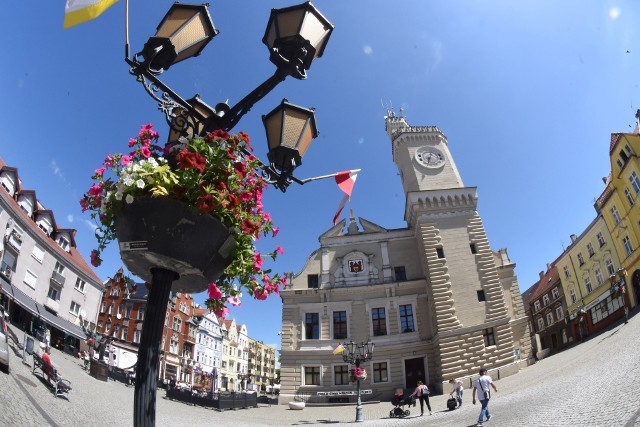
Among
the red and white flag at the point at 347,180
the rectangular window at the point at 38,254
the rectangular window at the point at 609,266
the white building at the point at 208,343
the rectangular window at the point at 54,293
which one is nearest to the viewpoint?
the red and white flag at the point at 347,180

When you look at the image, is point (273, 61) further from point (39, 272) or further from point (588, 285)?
point (588, 285)

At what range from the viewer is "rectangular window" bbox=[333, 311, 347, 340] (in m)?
28.7

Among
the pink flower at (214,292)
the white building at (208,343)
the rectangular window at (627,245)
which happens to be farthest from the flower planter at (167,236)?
the white building at (208,343)

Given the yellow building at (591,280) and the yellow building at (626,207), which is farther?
the yellow building at (591,280)

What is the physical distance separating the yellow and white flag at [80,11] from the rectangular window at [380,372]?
28544 millimetres

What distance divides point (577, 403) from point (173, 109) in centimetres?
1131

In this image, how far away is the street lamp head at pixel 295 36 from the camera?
3.31 m

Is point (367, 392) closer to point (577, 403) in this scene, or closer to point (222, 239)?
point (577, 403)

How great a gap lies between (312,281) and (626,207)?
99.3 ft

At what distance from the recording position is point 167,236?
6.98ft

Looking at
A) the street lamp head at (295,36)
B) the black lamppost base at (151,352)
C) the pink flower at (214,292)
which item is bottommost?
the black lamppost base at (151,352)

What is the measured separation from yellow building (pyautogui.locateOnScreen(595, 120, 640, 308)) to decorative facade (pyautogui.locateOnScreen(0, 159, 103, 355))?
164 ft

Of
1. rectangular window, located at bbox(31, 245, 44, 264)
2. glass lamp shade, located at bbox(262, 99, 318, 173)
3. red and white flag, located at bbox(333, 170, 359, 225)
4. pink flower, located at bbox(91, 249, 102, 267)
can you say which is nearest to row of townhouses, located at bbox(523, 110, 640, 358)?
red and white flag, located at bbox(333, 170, 359, 225)

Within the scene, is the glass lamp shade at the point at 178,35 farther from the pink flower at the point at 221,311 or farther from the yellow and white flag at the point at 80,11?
the pink flower at the point at 221,311
